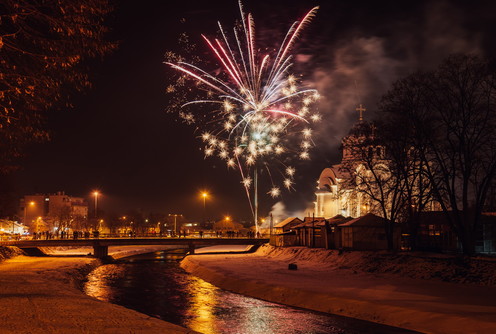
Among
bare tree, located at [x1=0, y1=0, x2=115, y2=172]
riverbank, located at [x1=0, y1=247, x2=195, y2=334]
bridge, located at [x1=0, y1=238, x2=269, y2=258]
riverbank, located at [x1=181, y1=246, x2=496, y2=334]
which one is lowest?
riverbank, located at [x1=181, y1=246, x2=496, y2=334]

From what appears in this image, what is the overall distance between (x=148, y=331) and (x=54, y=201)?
172 meters

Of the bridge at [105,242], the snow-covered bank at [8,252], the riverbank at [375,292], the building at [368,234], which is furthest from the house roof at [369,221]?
the snow-covered bank at [8,252]

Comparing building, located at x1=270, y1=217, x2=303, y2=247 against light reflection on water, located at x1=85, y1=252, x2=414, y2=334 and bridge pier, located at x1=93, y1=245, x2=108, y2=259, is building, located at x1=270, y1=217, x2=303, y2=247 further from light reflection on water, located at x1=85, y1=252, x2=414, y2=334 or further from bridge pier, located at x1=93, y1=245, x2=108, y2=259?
bridge pier, located at x1=93, y1=245, x2=108, y2=259

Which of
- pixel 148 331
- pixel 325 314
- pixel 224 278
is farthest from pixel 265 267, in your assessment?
pixel 148 331

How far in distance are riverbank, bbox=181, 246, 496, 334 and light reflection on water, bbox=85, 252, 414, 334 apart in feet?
3.42

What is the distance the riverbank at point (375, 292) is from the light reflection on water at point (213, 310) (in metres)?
1.04

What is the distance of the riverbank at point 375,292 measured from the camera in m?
18.5

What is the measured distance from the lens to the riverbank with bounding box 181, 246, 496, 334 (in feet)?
60.6

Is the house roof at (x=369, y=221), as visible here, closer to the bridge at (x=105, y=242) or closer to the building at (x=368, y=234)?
the building at (x=368, y=234)

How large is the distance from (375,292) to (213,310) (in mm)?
8698

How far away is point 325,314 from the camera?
72.7ft

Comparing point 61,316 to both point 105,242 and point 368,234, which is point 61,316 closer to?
point 368,234

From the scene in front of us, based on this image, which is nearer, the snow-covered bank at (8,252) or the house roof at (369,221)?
the house roof at (369,221)

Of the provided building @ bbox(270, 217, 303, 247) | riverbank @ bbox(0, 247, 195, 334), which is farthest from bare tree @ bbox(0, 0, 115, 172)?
building @ bbox(270, 217, 303, 247)
